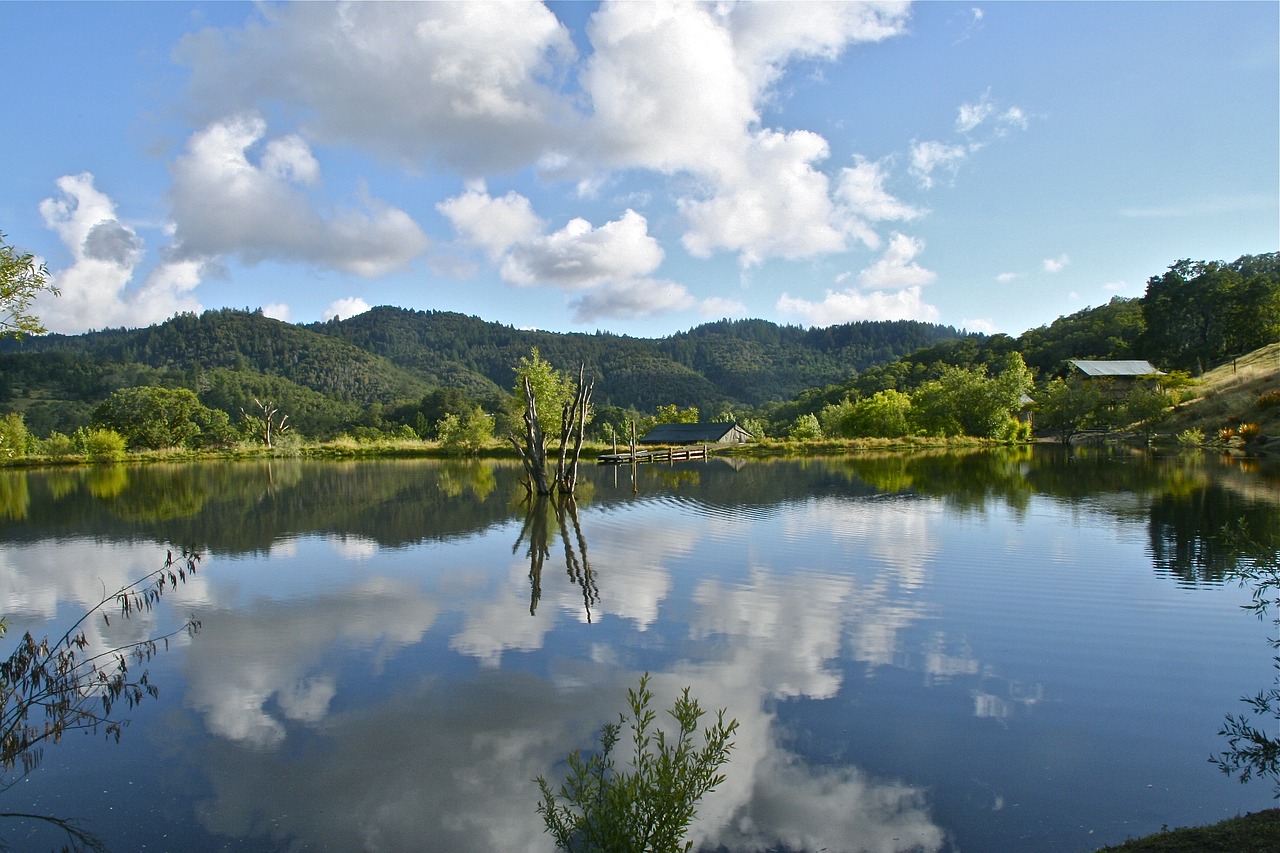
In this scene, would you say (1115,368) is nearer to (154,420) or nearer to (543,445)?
(543,445)

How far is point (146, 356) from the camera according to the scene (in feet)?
379

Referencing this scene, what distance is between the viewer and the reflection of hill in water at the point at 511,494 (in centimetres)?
1731

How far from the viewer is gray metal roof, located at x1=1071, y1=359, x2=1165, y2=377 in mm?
62375

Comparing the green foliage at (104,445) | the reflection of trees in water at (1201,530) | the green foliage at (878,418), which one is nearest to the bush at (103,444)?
the green foliage at (104,445)

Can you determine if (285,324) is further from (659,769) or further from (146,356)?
(659,769)

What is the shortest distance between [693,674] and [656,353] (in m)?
135

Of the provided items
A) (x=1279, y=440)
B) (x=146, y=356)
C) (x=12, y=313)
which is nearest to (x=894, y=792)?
(x=12, y=313)

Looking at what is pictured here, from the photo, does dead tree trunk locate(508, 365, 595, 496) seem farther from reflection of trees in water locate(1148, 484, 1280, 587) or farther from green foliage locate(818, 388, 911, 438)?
green foliage locate(818, 388, 911, 438)

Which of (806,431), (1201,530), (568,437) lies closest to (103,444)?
(568,437)

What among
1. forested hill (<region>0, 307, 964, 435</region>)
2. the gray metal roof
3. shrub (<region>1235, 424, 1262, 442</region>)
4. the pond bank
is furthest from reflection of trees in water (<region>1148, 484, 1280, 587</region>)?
forested hill (<region>0, 307, 964, 435</region>)

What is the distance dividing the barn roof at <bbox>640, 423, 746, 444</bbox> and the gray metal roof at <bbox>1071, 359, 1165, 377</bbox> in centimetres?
2840

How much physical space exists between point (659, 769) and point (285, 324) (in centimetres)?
14484

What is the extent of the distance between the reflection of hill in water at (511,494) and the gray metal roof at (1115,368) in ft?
86.3

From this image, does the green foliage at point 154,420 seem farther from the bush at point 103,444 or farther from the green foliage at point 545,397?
the green foliage at point 545,397
